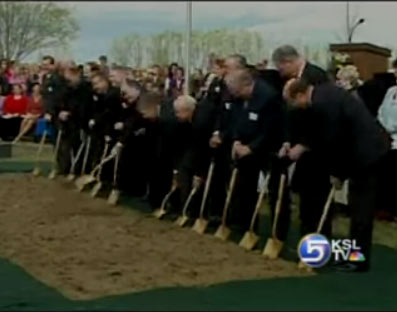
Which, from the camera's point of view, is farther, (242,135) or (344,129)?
(242,135)

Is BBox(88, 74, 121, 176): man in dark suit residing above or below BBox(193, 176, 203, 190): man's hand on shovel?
above

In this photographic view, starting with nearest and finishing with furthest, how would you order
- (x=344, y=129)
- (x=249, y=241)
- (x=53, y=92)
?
1. (x=344, y=129)
2. (x=249, y=241)
3. (x=53, y=92)

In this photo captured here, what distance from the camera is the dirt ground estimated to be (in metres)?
9.94

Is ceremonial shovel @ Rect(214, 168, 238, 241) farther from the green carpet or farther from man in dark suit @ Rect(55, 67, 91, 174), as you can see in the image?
man in dark suit @ Rect(55, 67, 91, 174)

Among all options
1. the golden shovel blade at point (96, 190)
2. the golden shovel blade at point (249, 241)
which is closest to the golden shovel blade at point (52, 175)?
the golden shovel blade at point (96, 190)

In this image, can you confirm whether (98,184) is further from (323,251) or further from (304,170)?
(323,251)

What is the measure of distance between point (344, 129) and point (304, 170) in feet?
3.28

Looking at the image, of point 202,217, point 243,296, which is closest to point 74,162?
point 202,217

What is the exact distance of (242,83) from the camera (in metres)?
11.7

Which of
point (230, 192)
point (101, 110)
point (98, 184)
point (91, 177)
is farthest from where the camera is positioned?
point (91, 177)

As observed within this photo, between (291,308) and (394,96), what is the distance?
6.18 meters

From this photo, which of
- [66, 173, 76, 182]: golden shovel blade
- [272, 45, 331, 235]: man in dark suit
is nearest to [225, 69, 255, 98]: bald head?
[272, 45, 331, 235]: man in dark suit

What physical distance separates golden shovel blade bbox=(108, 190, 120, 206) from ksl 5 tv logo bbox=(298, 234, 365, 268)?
5.93 metres

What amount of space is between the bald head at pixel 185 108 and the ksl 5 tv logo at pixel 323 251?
3.80 metres
